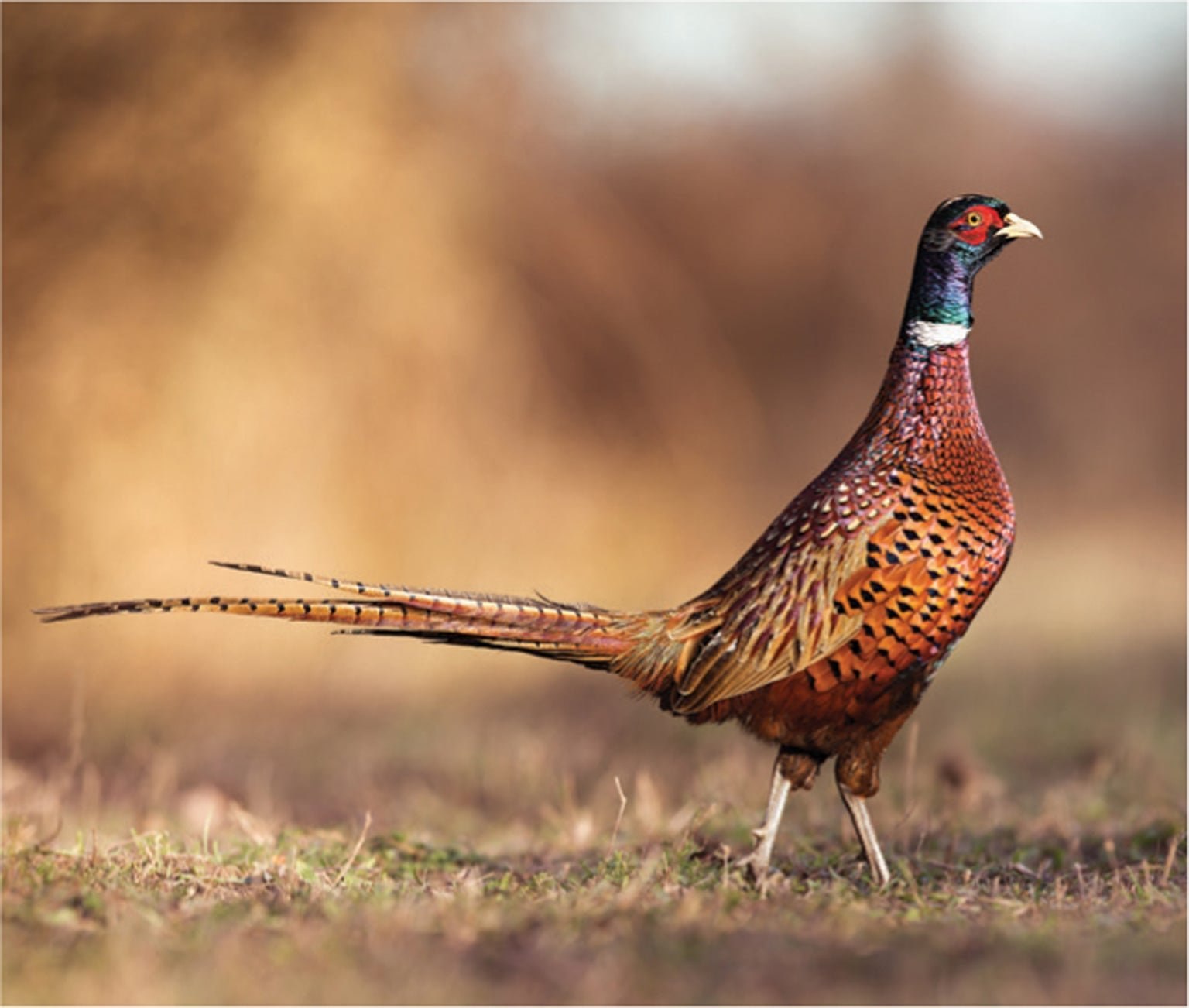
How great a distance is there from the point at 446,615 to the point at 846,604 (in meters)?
1.23

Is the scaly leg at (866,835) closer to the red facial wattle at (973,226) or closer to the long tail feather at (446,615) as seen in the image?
the long tail feather at (446,615)

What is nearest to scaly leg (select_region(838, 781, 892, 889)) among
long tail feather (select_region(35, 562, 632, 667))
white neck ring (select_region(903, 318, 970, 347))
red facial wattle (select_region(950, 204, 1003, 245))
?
long tail feather (select_region(35, 562, 632, 667))

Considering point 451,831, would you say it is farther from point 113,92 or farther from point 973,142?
point 973,142

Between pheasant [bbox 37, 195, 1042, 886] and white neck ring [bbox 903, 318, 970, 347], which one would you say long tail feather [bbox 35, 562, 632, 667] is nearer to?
pheasant [bbox 37, 195, 1042, 886]

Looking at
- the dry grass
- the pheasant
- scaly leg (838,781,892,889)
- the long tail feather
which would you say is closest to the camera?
the dry grass

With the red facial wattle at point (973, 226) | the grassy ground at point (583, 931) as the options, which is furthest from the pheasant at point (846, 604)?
the grassy ground at point (583, 931)

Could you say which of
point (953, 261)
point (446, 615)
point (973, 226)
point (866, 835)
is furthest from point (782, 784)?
point (973, 226)

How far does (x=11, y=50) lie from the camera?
418 inches

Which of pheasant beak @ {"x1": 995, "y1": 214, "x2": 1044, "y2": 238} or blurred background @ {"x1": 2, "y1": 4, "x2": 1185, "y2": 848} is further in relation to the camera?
blurred background @ {"x1": 2, "y1": 4, "x2": 1185, "y2": 848}

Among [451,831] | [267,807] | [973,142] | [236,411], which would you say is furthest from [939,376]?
[973,142]

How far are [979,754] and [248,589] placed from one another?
226 inches

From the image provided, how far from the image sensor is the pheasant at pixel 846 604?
4.60 meters

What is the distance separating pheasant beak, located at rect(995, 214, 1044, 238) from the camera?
16.2 ft

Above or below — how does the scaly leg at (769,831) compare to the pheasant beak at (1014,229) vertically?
below
